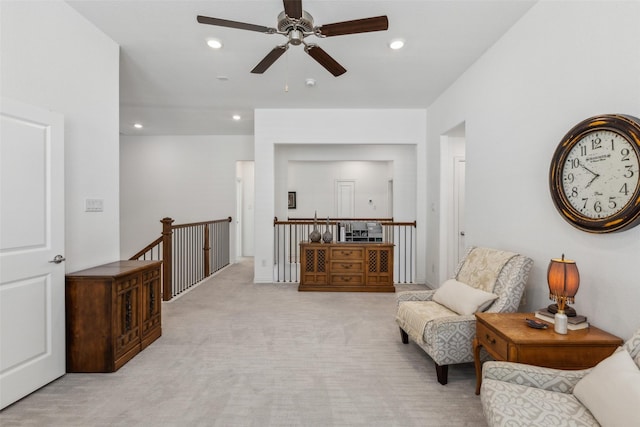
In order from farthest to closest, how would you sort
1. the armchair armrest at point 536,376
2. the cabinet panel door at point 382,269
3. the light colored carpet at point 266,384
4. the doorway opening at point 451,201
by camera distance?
the cabinet panel door at point 382,269, the doorway opening at point 451,201, the light colored carpet at point 266,384, the armchair armrest at point 536,376

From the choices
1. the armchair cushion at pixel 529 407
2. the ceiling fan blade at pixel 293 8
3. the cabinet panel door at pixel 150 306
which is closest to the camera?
the armchair cushion at pixel 529 407

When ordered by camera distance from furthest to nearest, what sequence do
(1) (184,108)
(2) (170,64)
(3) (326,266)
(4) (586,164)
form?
(1) (184,108), (3) (326,266), (2) (170,64), (4) (586,164)

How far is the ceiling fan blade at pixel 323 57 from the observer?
102 inches

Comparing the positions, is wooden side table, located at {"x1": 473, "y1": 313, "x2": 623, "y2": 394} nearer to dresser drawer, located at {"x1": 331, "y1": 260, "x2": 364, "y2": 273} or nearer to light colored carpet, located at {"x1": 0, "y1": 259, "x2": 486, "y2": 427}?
light colored carpet, located at {"x1": 0, "y1": 259, "x2": 486, "y2": 427}

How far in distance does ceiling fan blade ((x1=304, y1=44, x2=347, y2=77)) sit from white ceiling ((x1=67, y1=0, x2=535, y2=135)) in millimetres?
362

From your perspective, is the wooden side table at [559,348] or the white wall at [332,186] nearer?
the wooden side table at [559,348]

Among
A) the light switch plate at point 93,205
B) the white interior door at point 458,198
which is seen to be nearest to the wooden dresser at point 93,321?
the light switch plate at point 93,205

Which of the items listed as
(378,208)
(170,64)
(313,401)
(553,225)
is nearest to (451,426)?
(313,401)

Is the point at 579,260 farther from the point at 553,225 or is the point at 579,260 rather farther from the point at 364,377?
the point at 364,377

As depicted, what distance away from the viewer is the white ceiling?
262 cm

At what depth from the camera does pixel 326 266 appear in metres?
4.96

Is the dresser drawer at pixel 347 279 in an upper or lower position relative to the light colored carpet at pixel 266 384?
upper

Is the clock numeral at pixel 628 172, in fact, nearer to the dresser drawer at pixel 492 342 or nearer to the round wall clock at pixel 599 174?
the round wall clock at pixel 599 174

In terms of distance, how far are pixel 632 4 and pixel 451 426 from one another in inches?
106
